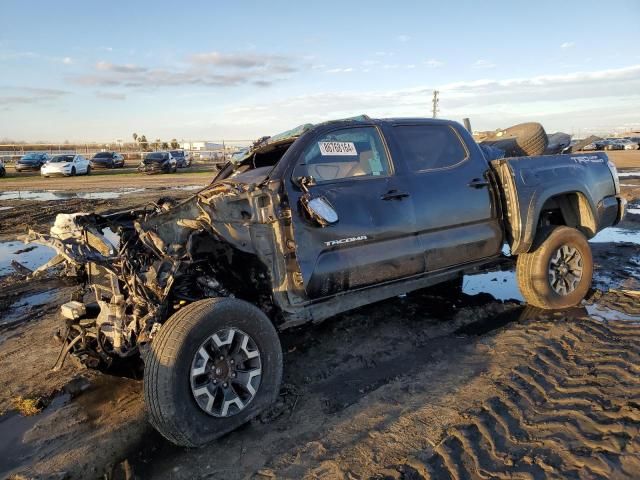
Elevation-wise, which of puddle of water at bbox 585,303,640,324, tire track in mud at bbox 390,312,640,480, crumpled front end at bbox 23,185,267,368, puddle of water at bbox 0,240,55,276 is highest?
crumpled front end at bbox 23,185,267,368

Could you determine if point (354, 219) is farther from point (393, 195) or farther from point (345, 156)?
point (345, 156)

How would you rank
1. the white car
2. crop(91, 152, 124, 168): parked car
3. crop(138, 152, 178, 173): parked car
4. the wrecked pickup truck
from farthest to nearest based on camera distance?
crop(91, 152, 124, 168): parked car < crop(138, 152, 178, 173): parked car < the white car < the wrecked pickup truck

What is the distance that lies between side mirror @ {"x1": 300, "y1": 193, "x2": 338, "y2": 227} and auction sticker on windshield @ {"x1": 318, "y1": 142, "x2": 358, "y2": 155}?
20.8 inches

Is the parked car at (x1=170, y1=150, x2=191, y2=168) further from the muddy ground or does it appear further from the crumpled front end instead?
the crumpled front end

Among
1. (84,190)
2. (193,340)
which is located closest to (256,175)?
(193,340)

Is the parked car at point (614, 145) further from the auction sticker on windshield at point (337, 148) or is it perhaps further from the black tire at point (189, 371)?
the black tire at point (189, 371)

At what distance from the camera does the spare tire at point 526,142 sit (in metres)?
6.17

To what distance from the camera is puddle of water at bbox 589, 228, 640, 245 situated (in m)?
8.64

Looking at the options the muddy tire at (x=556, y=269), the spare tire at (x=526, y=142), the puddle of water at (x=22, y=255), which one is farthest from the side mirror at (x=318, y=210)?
the puddle of water at (x=22, y=255)

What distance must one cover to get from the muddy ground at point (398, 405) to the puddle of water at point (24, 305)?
5 centimetres

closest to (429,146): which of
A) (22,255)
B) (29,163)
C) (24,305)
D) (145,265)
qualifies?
(145,265)

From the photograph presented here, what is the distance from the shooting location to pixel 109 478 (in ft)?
9.54

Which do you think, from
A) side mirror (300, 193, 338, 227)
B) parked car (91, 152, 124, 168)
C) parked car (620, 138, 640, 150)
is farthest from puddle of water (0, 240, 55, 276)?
parked car (620, 138, 640, 150)

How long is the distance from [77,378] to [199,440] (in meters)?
1.73
